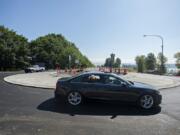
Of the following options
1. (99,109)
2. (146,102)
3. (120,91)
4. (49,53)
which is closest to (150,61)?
(49,53)

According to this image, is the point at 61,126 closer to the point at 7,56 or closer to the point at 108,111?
the point at 108,111

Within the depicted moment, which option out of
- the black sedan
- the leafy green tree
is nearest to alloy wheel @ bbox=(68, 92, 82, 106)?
the black sedan

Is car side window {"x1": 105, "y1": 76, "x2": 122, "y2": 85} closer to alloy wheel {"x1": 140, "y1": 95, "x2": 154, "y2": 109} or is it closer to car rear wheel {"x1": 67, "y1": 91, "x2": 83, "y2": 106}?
alloy wheel {"x1": 140, "y1": 95, "x2": 154, "y2": 109}

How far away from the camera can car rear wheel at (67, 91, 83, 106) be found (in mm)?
10070

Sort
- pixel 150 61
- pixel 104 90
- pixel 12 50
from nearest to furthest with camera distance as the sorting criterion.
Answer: pixel 104 90 < pixel 12 50 < pixel 150 61

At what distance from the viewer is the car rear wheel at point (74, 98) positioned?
33.0ft

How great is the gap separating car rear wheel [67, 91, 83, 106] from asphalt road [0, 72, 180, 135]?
378 mm

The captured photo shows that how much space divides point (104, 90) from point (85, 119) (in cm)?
224

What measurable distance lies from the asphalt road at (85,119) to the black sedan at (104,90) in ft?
1.23

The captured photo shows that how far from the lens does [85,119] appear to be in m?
7.87

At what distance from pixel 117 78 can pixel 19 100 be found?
4.49 m

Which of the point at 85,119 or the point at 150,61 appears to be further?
the point at 150,61

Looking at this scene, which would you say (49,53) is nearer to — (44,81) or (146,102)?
(44,81)

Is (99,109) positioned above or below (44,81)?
below
